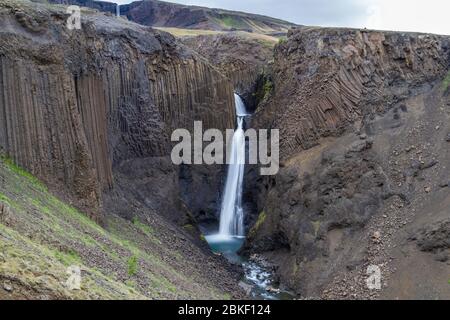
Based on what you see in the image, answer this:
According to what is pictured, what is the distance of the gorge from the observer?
17609 mm

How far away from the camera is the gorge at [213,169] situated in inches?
693

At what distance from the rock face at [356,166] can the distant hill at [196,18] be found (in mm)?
56819

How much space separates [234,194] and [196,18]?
63232 mm

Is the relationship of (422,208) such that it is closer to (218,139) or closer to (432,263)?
(432,263)

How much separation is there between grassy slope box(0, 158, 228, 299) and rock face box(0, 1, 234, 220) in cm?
158

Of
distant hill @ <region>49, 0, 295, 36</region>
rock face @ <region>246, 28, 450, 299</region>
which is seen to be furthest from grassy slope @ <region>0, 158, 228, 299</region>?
distant hill @ <region>49, 0, 295, 36</region>

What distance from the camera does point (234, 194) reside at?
3478cm

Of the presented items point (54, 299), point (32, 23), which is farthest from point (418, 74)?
point (54, 299)

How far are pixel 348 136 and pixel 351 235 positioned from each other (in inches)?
255

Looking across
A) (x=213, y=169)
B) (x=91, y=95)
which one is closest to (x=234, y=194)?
(x=213, y=169)

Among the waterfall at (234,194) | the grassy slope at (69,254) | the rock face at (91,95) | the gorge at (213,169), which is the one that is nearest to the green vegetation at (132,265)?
the grassy slope at (69,254)

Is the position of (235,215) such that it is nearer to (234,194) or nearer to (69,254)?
(234,194)

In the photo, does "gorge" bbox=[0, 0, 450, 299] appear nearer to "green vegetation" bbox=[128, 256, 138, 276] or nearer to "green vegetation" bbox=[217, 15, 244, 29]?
"green vegetation" bbox=[128, 256, 138, 276]

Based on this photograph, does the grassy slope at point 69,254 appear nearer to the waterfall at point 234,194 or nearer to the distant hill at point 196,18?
the waterfall at point 234,194
